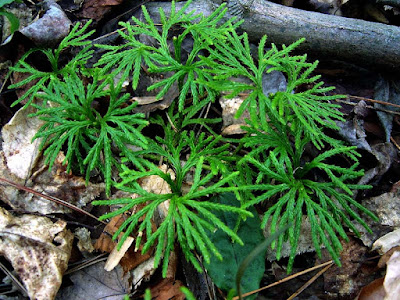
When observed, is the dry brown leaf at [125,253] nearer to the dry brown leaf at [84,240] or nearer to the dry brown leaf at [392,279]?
the dry brown leaf at [84,240]

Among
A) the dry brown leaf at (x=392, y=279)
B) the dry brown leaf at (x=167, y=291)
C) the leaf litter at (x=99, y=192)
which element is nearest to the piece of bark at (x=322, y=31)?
the leaf litter at (x=99, y=192)

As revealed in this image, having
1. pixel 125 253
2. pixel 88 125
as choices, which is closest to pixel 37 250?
pixel 125 253

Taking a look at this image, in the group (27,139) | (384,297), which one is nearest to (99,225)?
(27,139)

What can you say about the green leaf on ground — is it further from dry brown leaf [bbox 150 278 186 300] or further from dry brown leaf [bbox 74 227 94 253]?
dry brown leaf [bbox 74 227 94 253]

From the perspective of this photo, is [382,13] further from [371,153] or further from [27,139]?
[27,139]

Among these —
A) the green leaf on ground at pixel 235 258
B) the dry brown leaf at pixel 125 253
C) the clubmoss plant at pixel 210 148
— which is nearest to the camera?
the clubmoss plant at pixel 210 148

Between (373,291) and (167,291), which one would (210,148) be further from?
(373,291)

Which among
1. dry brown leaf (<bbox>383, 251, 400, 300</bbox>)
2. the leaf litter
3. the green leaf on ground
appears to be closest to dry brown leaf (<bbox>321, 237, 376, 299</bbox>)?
the leaf litter
